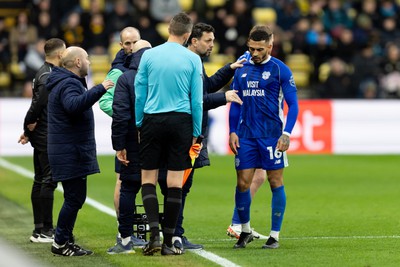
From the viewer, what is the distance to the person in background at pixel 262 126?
404 inches

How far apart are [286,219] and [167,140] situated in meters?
3.60

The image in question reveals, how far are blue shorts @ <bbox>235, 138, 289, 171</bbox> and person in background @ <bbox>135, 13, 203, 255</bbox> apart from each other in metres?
0.91

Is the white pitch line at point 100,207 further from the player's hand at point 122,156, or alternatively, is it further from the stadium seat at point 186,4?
the stadium seat at point 186,4

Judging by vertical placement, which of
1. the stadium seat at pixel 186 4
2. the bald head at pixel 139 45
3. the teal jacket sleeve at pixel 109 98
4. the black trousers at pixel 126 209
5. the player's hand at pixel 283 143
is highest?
the stadium seat at pixel 186 4

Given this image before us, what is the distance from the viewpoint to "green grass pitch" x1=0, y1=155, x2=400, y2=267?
9.52 meters

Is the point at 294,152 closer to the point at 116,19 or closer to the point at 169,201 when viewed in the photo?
the point at 116,19

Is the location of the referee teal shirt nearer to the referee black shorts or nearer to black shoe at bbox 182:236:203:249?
the referee black shorts

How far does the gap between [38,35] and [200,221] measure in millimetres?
14765

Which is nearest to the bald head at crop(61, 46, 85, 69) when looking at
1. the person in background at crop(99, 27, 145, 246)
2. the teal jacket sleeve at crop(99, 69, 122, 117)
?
the teal jacket sleeve at crop(99, 69, 122, 117)

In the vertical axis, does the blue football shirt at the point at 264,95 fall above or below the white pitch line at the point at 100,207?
above

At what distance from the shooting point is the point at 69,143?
9.73 meters

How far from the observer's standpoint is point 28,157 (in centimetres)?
2277

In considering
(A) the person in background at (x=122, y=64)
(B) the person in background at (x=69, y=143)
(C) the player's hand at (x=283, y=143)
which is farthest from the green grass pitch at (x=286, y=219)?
(A) the person in background at (x=122, y=64)

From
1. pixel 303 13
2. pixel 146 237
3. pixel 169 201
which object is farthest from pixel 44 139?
pixel 303 13
